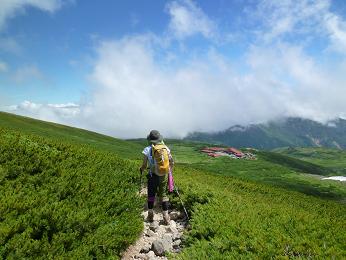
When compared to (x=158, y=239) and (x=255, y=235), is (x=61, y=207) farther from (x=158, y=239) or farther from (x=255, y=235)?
(x=255, y=235)

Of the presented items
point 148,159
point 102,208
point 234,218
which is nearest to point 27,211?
point 102,208

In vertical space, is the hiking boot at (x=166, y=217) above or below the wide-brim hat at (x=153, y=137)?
below

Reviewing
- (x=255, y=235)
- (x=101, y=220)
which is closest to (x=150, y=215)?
(x=101, y=220)

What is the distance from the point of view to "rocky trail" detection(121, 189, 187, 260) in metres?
12.7

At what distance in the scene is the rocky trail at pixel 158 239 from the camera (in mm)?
12695

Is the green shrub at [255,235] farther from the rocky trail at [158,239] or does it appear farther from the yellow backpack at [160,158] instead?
the yellow backpack at [160,158]

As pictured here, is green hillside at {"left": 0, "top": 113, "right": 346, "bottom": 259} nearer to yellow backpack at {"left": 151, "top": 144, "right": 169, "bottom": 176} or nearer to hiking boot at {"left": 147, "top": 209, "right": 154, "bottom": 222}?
hiking boot at {"left": 147, "top": 209, "right": 154, "bottom": 222}

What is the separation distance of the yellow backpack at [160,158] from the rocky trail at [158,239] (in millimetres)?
2436

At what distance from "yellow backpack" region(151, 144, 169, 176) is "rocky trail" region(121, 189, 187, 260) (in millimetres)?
2436

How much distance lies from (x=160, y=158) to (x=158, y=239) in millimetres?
3260

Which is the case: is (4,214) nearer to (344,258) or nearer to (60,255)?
(60,255)

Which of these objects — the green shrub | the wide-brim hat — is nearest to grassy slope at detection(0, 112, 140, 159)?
the wide-brim hat

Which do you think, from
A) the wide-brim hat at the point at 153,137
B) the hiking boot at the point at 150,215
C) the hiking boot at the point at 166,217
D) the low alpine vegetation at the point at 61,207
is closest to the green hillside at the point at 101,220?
the low alpine vegetation at the point at 61,207

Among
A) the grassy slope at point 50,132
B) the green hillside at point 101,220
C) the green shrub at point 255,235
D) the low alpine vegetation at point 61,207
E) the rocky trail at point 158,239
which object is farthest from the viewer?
the grassy slope at point 50,132
